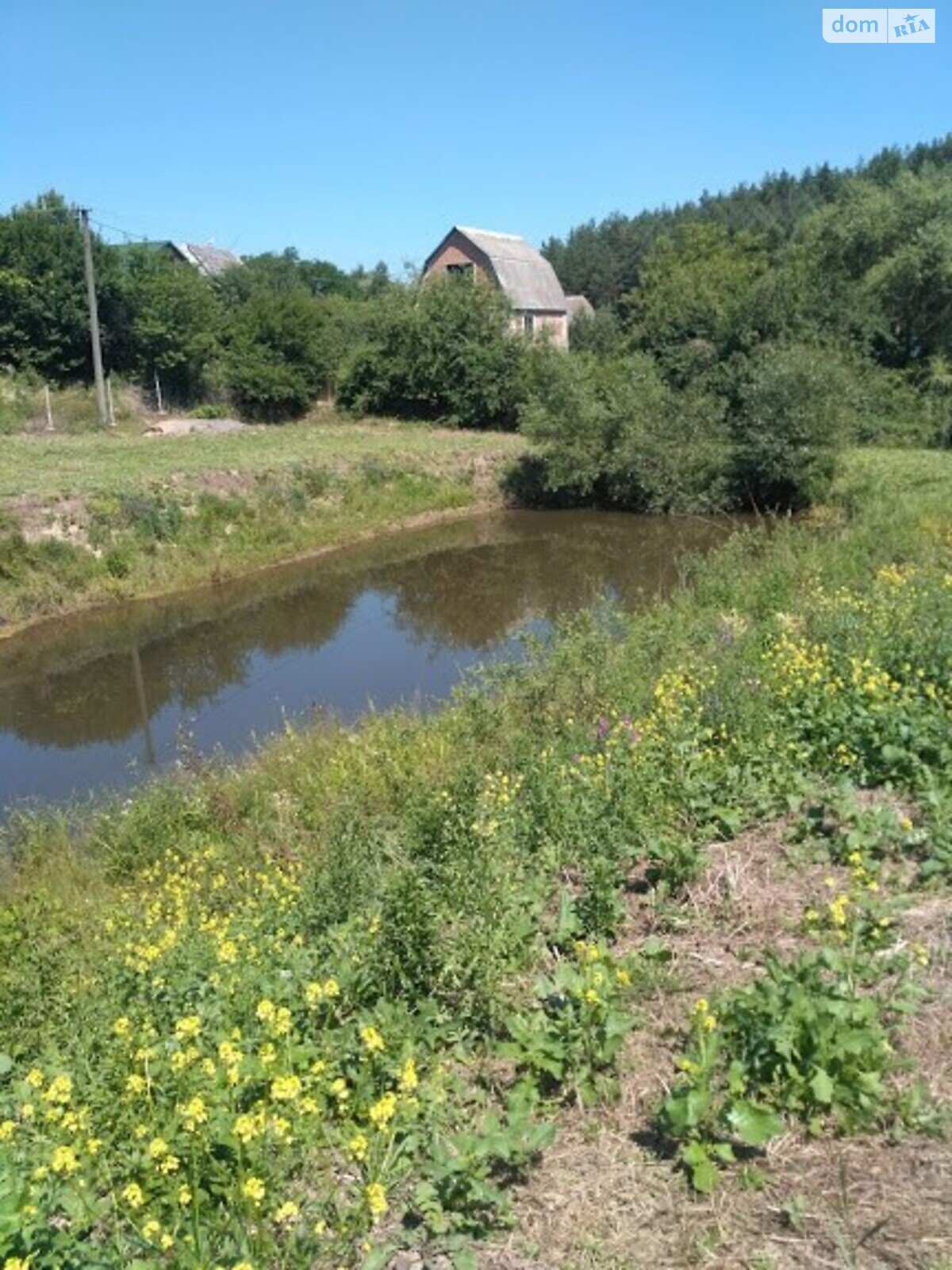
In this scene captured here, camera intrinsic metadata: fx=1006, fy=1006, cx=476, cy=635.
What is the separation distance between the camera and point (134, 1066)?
12.0 ft

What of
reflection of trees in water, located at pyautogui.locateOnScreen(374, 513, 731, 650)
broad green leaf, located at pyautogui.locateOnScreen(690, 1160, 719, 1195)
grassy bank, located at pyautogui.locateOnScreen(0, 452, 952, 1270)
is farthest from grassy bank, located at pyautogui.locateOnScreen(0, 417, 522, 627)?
broad green leaf, located at pyautogui.locateOnScreen(690, 1160, 719, 1195)

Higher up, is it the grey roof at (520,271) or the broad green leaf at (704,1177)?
the grey roof at (520,271)

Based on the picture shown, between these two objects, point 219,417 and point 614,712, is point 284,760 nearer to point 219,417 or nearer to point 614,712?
point 614,712

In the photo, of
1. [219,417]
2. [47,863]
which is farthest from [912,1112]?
[219,417]

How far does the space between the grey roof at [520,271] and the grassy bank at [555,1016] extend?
46.0 meters

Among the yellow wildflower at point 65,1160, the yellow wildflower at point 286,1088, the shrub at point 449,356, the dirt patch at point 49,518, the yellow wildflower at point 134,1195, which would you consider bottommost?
the yellow wildflower at point 134,1195

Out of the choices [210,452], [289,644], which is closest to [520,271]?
[210,452]

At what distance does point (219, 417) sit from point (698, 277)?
19219 mm

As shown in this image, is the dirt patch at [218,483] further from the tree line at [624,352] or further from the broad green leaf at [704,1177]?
the broad green leaf at [704,1177]

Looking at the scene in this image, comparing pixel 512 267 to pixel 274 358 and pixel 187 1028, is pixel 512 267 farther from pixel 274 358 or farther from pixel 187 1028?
pixel 187 1028

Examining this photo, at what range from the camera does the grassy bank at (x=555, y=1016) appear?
2.89 m

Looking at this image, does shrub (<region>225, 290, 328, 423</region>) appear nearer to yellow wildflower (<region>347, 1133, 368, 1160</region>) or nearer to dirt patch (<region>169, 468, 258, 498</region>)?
dirt patch (<region>169, 468, 258, 498</region>)

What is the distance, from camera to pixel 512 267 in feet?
169

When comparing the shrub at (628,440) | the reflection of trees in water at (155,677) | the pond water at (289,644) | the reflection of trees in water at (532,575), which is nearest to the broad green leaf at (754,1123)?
the pond water at (289,644)
